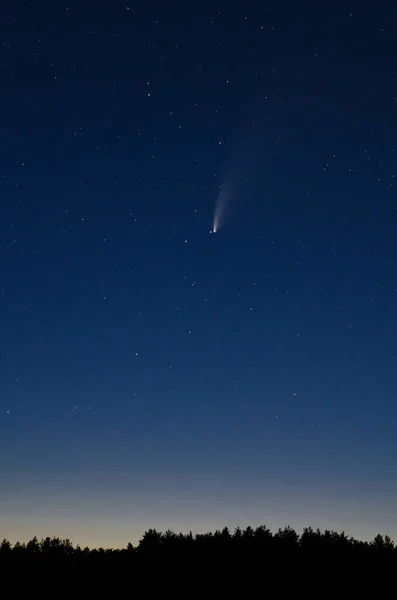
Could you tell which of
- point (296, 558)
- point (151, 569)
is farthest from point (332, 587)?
point (151, 569)

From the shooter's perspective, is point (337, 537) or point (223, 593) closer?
point (223, 593)

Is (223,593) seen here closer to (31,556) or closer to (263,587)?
(263,587)

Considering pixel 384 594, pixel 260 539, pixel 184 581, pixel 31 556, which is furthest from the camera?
pixel 31 556

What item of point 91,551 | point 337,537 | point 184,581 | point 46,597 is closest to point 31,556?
point 91,551

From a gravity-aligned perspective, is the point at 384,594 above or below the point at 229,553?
below

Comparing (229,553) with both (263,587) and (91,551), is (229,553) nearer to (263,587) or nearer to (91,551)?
(263,587)

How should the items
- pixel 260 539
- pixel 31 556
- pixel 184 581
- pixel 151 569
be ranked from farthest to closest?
pixel 31 556 < pixel 260 539 < pixel 151 569 < pixel 184 581
